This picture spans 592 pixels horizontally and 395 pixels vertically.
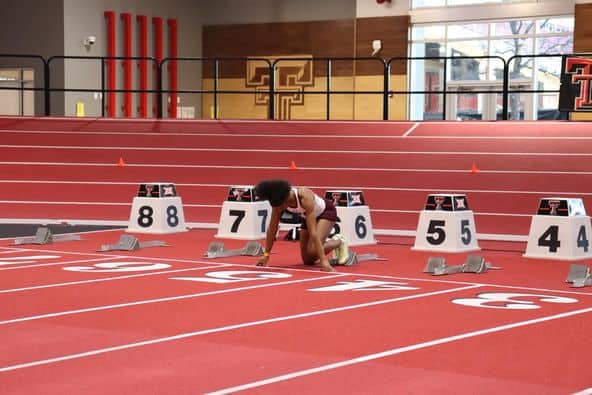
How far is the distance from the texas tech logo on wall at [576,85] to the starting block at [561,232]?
7.17 m

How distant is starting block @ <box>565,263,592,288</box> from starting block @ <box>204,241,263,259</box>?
13.1 feet

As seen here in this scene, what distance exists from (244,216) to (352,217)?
5.46ft

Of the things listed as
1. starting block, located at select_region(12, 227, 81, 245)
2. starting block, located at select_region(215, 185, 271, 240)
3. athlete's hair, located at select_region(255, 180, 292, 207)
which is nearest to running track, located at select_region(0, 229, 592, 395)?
athlete's hair, located at select_region(255, 180, 292, 207)

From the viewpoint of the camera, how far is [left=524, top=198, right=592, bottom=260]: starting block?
13.2 meters

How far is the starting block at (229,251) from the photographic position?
13.1 meters

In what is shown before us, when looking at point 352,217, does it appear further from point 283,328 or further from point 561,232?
point 283,328

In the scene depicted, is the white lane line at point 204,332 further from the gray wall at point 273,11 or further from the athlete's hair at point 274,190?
the gray wall at point 273,11

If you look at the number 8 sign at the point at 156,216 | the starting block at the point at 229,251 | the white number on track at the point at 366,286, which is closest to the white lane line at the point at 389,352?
the white number on track at the point at 366,286

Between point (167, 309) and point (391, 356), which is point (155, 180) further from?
point (391, 356)

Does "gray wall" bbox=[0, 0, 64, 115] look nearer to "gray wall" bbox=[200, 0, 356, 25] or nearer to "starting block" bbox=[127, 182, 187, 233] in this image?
"gray wall" bbox=[200, 0, 356, 25]

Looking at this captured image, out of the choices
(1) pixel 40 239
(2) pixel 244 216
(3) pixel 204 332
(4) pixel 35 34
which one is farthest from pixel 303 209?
(4) pixel 35 34

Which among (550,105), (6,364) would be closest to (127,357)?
(6,364)

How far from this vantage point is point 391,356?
705 cm

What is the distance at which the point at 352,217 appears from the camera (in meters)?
14.8
